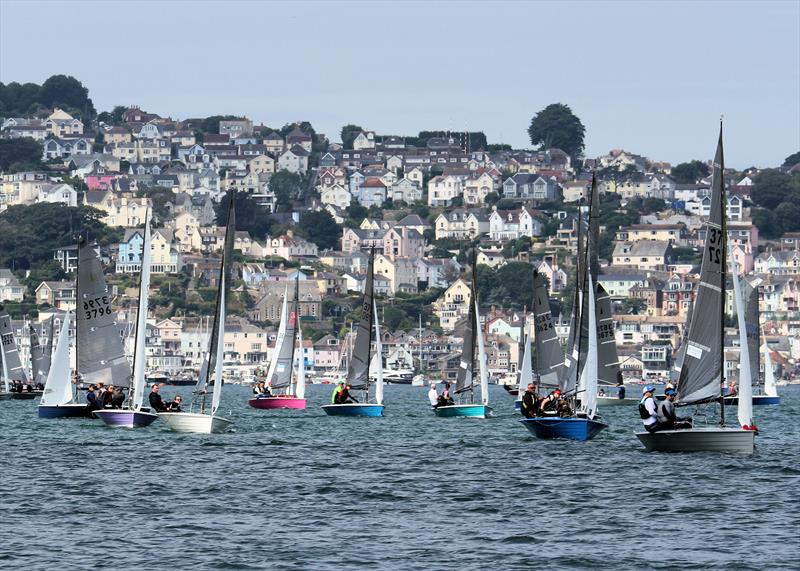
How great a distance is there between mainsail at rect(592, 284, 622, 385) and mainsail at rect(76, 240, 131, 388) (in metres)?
16.3

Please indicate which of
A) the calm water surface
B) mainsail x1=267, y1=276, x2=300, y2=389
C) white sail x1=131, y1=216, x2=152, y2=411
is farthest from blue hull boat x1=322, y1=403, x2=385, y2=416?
the calm water surface

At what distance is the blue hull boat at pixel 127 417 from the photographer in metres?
58.3

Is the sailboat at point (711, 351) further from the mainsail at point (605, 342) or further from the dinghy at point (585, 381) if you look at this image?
the mainsail at point (605, 342)

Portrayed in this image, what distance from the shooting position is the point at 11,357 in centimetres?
9750

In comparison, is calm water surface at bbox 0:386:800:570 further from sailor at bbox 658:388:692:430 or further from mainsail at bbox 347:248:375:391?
mainsail at bbox 347:248:375:391

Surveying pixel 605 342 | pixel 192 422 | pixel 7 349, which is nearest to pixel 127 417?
pixel 192 422

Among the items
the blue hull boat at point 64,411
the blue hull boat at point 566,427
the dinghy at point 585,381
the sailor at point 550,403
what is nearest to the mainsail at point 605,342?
the dinghy at point 585,381

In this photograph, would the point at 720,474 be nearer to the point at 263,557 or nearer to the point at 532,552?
the point at 532,552

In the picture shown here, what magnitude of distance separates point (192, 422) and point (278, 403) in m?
30.6

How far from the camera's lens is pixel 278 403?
85000mm

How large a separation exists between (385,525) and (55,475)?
11249 millimetres

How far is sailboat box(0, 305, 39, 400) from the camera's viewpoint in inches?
3752

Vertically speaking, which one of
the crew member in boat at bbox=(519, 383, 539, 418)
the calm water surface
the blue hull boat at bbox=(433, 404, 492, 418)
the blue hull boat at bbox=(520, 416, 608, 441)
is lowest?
the calm water surface

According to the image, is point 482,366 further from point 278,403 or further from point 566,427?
point 566,427
